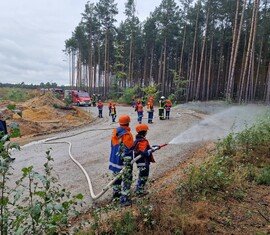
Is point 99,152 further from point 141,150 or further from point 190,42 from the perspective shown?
point 190,42

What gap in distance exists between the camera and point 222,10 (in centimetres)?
4403

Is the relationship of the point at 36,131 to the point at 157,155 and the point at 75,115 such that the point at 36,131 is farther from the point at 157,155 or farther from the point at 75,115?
the point at 157,155

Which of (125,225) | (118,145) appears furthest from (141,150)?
(125,225)

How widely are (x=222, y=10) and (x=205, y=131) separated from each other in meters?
31.9

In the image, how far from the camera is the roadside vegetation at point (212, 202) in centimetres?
524

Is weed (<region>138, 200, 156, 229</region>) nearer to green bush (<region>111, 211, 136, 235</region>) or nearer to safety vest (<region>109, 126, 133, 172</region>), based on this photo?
green bush (<region>111, 211, 136, 235</region>)

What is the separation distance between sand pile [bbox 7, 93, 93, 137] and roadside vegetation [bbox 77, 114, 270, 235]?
41.7 ft

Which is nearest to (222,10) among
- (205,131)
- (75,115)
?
(75,115)

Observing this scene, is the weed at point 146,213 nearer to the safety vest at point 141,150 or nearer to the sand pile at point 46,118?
the safety vest at point 141,150

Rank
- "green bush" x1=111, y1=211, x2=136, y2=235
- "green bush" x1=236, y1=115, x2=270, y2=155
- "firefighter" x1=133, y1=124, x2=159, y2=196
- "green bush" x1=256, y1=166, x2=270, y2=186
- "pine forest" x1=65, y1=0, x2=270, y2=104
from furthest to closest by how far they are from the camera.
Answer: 1. "pine forest" x1=65, y1=0, x2=270, y2=104
2. "green bush" x1=236, y1=115, x2=270, y2=155
3. "green bush" x1=256, y1=166, x2=270, y2=186
4. "firefighter" x1=133, y1=124, x2=159, y2=196
5. "green bush" x1=111, y1=211, x2=136, y2=235

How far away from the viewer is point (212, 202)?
6.52 m

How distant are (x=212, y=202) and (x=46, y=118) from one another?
2003 centimetres

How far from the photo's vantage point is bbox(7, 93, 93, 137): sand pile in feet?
65.8

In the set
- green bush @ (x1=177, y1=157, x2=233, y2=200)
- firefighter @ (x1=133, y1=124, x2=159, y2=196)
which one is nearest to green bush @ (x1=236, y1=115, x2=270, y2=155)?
green bush @ (x1=177, y1=157, x2=233, y2=200)
